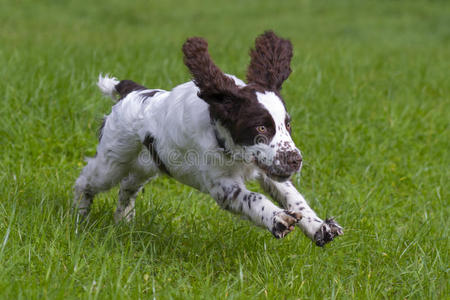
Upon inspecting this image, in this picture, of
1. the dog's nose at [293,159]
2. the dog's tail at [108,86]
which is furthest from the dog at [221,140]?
the dog's tail at [108,86]

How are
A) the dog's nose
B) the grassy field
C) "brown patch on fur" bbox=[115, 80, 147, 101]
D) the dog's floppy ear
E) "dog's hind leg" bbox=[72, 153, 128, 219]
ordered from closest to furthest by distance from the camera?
1. the dog's nose
2. the grassy field
3. the dog's floppy ear
4. "dog's hind leg" bbox=[72, 153, 128, 219]
5. "brown patch on fur" bbox=[115, 80, 147, 101]

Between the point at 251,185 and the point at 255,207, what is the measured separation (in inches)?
70.9

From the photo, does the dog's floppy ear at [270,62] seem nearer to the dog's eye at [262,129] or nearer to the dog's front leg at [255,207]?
the dog's eye at [262,129]

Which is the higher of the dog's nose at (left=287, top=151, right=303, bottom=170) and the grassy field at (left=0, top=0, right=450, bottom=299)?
the dog's nose at (left=287, top=151, right=303, bottom=170)

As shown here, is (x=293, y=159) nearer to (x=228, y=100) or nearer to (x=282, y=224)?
(x=282, y=224)

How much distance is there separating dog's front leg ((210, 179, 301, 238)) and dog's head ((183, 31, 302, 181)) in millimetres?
170

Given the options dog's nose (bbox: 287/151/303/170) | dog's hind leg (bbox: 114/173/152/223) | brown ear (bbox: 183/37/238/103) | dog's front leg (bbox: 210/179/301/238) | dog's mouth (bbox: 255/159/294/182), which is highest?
brown ear (bbox: 183/37/238/103)

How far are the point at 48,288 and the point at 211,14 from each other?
13.4 metres

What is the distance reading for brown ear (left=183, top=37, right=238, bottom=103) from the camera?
10.5 ft

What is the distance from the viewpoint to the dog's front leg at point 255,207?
3.00 m

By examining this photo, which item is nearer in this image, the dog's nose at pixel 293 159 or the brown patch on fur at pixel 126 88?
the dog's nose at pixel 293 159

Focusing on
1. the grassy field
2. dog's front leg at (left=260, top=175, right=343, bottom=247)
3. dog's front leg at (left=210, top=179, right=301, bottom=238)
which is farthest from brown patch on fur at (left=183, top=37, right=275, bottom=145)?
the grassy field

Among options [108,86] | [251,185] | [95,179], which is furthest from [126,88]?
[251,185]

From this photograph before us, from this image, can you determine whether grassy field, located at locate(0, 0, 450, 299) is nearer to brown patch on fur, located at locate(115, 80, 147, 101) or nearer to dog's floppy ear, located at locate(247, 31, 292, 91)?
brown patch on fur, located at locate(115, 80, 147, 101)
